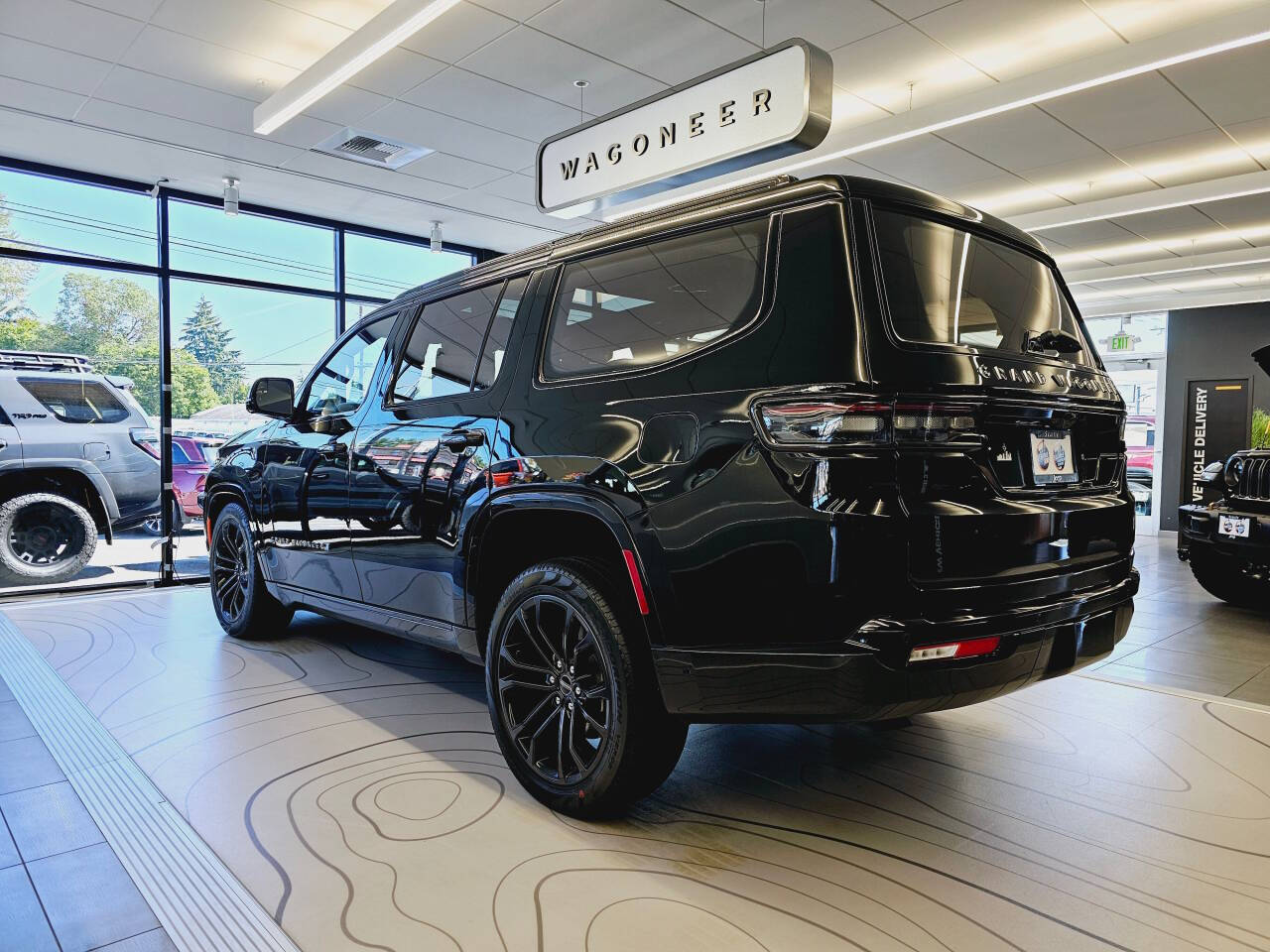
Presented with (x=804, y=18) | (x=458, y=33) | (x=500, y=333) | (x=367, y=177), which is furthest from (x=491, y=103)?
(x=500, y=333)

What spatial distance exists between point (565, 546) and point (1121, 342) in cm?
1272

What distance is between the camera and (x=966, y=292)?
209 centimetres

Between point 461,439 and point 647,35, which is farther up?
point 647,35

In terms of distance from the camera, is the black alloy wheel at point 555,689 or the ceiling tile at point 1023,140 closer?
the black alloy wheel at point 555,689

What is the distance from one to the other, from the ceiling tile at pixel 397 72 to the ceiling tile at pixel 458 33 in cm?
7

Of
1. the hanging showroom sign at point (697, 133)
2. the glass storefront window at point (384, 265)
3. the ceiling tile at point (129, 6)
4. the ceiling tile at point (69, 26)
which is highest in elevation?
the ceiling tile at point (129, 6)

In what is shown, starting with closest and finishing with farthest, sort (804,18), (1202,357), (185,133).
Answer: (804,18) → (185,133) → (1202,357)

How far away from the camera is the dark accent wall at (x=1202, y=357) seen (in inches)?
448

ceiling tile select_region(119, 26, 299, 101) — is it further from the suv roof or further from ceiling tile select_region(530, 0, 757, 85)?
the suv roof

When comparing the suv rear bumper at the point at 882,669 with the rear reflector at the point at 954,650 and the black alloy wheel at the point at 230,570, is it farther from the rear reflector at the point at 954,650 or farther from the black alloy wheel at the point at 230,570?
the black alloy wheel at the point at 230,570

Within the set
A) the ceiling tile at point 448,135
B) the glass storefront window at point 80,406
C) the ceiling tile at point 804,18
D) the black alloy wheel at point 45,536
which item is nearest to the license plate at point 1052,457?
the ceiling tile at point 804,18

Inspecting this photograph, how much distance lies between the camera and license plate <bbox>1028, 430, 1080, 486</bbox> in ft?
6.74

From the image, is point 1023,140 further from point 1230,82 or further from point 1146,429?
point 1146,429

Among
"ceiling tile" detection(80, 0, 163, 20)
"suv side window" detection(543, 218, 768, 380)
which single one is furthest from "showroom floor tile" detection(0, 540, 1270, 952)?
"ceiling tile" detection(80, 0, 163, 20)
